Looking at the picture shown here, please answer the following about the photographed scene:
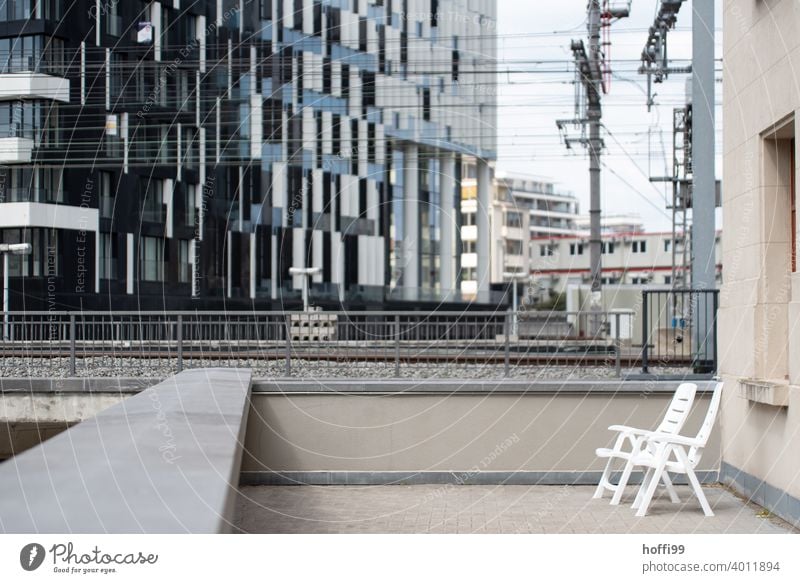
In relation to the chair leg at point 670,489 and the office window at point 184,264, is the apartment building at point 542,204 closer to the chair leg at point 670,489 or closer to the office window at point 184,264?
the office window at point 184,264

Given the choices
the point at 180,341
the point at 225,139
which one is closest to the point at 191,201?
the point at 225,139

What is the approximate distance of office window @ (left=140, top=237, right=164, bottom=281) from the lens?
37.2 meters

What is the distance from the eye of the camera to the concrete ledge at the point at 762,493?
829 cm

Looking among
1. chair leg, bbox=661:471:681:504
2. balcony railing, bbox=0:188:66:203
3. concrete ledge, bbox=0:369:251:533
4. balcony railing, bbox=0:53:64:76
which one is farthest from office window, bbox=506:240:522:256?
concrete ledge, bbox=0:369:251:533

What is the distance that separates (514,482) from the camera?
36.1ft

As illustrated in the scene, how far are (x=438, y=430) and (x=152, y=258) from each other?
28.1m

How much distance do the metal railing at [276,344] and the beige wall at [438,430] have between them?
1204 millimetres

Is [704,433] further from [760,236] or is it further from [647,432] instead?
[760,236]

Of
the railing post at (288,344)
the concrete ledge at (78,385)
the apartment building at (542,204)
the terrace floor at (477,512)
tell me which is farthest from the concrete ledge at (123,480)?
the apartment building at (542,204)

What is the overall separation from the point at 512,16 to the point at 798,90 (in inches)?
142

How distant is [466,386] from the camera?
11133 millimetres
